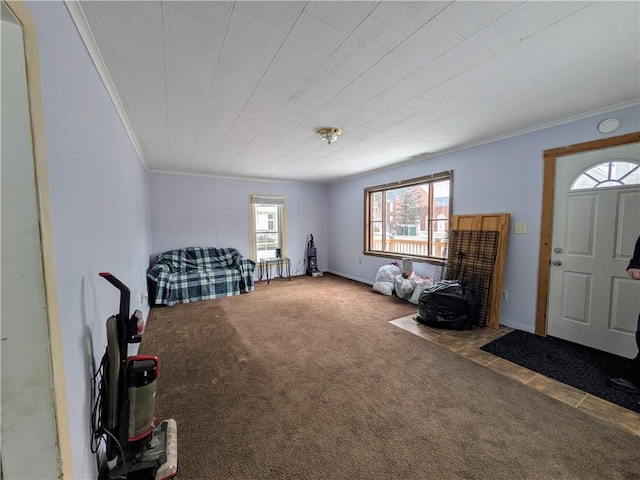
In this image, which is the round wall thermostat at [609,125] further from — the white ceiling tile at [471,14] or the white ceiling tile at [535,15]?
the white ceiling tile at [471,14]

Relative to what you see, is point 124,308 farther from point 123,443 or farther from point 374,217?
point 374,217

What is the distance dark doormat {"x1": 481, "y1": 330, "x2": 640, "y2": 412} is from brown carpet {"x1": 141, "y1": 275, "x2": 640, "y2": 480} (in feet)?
1.37

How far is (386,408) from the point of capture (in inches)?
73.0

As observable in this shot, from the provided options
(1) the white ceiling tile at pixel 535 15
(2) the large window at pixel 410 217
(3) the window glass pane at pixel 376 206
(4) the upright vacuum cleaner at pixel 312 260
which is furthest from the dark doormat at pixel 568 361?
(4) the upright vacuum cleaner at pixel 312 260

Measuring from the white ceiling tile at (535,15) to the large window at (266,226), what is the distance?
509 cm

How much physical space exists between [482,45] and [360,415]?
2.46 m

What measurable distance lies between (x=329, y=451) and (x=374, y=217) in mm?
4542

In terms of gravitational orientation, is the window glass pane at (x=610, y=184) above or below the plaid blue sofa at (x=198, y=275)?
above

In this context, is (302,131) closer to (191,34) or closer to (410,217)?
(191,34)

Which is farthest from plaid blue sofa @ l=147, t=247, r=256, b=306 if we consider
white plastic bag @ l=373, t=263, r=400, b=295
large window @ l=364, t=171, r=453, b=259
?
large window @ l=364, t=171, r=453, b=259

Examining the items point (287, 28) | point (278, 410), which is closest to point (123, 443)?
point (278, 410)

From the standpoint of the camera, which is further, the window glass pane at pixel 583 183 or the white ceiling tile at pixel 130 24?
the window glass pane at pixel 583 183

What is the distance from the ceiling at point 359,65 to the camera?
1.33m

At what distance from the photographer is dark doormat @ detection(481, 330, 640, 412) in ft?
6.62
